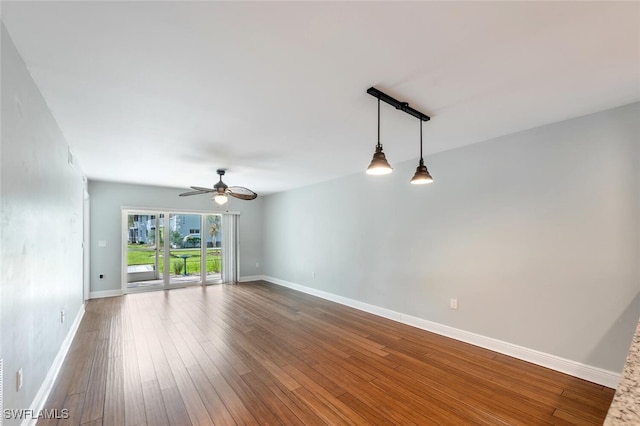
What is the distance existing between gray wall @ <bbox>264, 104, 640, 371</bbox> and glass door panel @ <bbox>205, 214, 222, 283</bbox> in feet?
15.2

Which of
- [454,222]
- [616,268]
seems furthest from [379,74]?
[616,268]

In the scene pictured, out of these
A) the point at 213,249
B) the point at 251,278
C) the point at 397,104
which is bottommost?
the point at 251,278

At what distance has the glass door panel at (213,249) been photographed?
25.3 feet

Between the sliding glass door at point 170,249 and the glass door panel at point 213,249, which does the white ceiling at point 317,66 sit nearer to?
the sliding glass door at point 170,249

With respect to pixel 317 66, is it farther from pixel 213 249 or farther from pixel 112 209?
pixel 213 249

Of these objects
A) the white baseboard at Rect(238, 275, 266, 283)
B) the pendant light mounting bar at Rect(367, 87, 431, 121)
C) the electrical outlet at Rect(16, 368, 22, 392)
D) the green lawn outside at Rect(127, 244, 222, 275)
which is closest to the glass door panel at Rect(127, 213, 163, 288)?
the green lawn outside at Rect(127, 244, 222, 275)

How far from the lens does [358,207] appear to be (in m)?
5.27

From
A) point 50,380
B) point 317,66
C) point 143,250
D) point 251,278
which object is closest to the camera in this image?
point 317,66

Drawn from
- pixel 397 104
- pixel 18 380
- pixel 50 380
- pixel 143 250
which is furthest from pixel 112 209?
pixel 397 104

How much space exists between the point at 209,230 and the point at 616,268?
7809mm

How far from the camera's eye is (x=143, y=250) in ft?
22.5

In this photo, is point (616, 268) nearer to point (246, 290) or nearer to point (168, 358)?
point (168, 358)

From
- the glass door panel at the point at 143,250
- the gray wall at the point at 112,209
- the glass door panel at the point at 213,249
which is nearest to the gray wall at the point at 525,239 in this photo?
the glass door panel at the point at 213,249

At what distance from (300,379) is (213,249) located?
582cm
